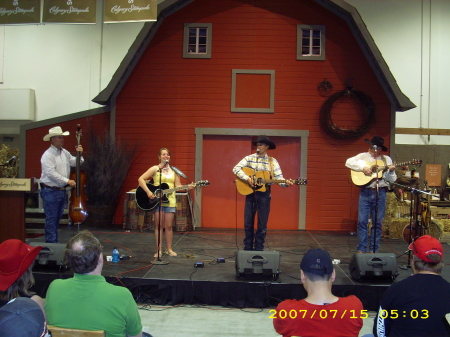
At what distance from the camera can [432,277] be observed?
9.22 feet

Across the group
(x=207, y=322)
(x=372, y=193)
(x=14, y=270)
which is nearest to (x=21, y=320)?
(x=14, y=270)

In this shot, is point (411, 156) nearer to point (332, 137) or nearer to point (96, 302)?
point (332, 137)

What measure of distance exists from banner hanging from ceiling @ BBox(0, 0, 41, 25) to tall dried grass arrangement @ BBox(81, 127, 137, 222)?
3.00 meters

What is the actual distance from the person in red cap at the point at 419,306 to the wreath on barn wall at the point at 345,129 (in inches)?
299

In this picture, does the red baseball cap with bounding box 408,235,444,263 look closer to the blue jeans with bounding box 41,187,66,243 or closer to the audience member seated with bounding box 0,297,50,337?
the audience member seated with bounding box 0,297,50,337

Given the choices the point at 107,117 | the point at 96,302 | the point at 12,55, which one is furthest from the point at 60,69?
the point at 96,302

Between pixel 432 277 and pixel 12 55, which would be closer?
pixel 432 277

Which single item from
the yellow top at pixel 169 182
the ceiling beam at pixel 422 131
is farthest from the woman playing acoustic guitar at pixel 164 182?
the ceiling beam at pixel 422 131

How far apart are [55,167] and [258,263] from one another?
3.47 m

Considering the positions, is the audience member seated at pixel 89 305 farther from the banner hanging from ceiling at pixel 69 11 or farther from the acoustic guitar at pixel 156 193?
the banner hanging from ceiling at pixel 69 11

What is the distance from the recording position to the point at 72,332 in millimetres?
2410

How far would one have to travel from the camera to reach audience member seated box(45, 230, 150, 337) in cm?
250

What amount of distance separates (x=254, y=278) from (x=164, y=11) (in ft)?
23.3

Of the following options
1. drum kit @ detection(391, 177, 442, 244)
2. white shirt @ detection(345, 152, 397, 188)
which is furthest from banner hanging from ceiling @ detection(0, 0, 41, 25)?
drum kit @ detection(391, 177, 442, 244)
